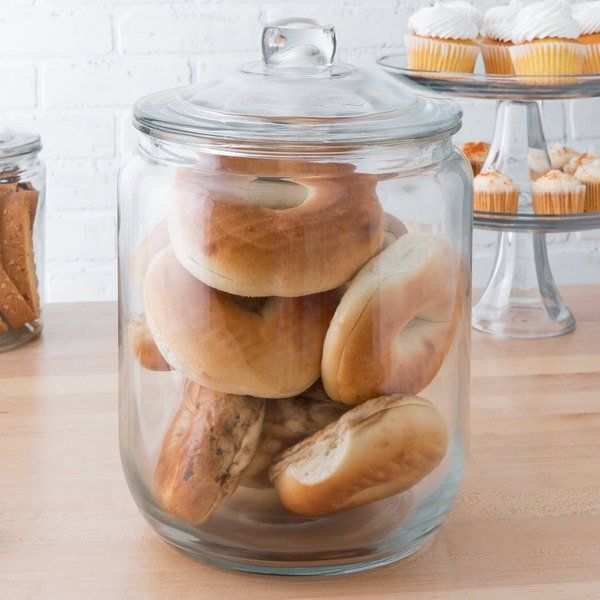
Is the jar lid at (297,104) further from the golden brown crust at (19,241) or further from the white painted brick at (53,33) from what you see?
the white painted brick at (53,33)

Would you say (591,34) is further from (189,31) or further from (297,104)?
(297,104)

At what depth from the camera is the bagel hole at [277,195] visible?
53 centimetres

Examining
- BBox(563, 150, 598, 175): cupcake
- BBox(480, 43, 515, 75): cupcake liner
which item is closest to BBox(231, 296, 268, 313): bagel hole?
BBox(563, 150, 598, 175): cupcake

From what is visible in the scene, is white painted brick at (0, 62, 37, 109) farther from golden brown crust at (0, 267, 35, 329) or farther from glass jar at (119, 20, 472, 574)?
glass jar at (119, 20, 472, 574)

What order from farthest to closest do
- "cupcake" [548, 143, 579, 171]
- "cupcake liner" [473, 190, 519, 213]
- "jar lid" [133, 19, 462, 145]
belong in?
"cupcake" [548, 143, 579, 171], "cupcake liner" [473, 190, 519, 213], "jar lid" [133, 19, 462, 145]

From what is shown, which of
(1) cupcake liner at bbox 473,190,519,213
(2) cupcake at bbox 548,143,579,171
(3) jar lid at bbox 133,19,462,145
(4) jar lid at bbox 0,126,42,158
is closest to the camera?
(3) jar lid at bbox 133,19,462,145

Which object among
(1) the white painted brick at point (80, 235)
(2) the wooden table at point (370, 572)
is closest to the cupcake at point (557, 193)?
(2) the wooden table at point (370, 572)

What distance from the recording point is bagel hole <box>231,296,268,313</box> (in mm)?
535

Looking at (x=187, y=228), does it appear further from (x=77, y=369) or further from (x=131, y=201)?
(x=77, y=369)

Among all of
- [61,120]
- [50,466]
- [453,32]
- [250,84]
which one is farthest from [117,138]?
[250,84]

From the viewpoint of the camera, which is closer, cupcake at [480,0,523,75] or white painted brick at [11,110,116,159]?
A: cupcake at [480,0,523,75]

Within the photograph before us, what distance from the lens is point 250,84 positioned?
0.55m

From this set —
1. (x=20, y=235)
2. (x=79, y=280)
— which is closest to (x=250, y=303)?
(x=20, y=235)

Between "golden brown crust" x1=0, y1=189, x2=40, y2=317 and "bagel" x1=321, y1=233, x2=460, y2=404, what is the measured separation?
20.1 inches
